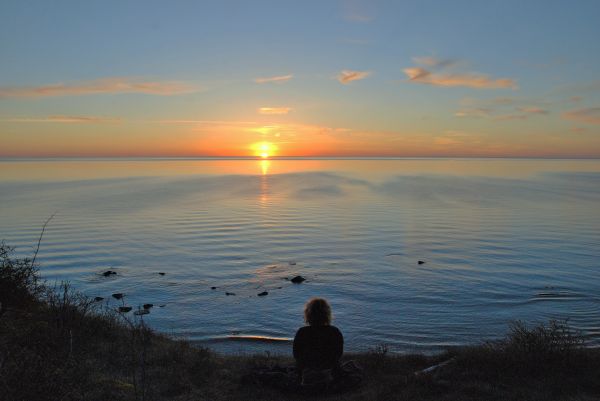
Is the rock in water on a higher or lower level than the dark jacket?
lower

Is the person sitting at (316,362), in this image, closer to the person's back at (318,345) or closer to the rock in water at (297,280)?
the person's back at (318,345)

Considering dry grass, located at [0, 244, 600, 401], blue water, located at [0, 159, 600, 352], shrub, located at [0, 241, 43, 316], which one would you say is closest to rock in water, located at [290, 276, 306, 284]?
blue water, located at [0, 159, 600, 352]

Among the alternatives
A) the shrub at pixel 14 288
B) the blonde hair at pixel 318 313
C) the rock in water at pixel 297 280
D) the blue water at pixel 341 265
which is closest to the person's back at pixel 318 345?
the blonde hair at pixel 318 313

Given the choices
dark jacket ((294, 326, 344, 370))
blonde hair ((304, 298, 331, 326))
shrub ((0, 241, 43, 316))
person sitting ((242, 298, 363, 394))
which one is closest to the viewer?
person sitting ((242, 298, 363, 394))

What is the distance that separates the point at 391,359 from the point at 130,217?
127 ft

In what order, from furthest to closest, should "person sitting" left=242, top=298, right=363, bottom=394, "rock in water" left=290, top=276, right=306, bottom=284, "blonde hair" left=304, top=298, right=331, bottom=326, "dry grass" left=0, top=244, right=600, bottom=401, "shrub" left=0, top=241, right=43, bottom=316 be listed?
"rock in water" left=290, top=276, right=306, bottom=284
"shrub" left=0, top=241, right=43, bottom=316
"blonde hair" left=304, top=298, right=331, bottom=326
"person sitting" left=242, top=298, right=363, bottom=394
"dry grass" left=0, top=244, right=600, bottom=401

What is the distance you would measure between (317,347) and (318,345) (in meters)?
0.06

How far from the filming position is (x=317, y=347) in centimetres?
975

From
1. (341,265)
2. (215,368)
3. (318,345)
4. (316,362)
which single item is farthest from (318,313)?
(341,265)

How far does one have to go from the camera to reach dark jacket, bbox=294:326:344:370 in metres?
9.75

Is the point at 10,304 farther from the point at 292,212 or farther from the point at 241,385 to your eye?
the point at 292,212

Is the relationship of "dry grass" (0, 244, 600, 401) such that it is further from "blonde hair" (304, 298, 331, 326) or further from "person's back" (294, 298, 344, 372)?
"blonde hair" (304, 298, 331, 326)

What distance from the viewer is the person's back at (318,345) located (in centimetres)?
975

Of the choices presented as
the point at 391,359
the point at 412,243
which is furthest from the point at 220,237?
the point at 391,359
